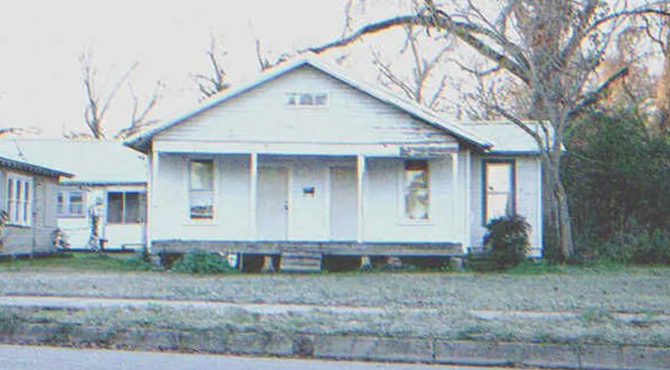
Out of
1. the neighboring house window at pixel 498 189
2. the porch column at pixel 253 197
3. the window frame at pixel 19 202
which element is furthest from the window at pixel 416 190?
the window frame at pixel 19 202

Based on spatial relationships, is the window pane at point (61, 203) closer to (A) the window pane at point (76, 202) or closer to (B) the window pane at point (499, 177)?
(A) the window pane at point (76, 202)

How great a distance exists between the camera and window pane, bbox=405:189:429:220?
2373cm

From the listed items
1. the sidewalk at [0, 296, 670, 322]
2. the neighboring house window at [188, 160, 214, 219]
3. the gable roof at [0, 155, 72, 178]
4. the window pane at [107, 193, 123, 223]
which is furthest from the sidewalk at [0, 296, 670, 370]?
the window pane at [107, 193, 123, 223]

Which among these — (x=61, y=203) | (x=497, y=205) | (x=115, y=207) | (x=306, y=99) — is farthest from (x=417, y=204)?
(x=61, y=203)

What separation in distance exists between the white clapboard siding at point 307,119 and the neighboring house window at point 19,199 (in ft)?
23.8

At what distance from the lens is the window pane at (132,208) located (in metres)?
35.8

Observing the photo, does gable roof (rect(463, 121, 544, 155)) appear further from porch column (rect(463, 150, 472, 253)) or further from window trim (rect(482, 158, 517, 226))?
porch column (rect(463, 150, 472, 253))

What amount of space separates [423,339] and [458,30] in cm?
2032

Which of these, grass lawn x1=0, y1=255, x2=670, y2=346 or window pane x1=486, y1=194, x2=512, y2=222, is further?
window pane x1=486, y1=194, x2=512, y2=222

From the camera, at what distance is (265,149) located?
22.6m

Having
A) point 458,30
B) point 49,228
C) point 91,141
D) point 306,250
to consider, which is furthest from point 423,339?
point 91,141

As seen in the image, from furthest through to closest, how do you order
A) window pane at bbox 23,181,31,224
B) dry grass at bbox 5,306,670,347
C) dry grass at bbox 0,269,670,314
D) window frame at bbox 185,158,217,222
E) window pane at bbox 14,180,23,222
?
window pane at bbox 23,181,31,224 → window pane at bbox 14,180,23,222 → window frame at bbox 185,158,217,222 → dry grass at bbox 0,269,670,314 → dry grass at bbox 5,306,670,347

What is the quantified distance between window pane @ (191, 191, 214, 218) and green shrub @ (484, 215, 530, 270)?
273 inches

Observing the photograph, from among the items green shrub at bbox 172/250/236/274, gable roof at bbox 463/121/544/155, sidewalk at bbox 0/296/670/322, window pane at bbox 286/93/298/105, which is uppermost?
window pane at bbox 286/93/298/105
